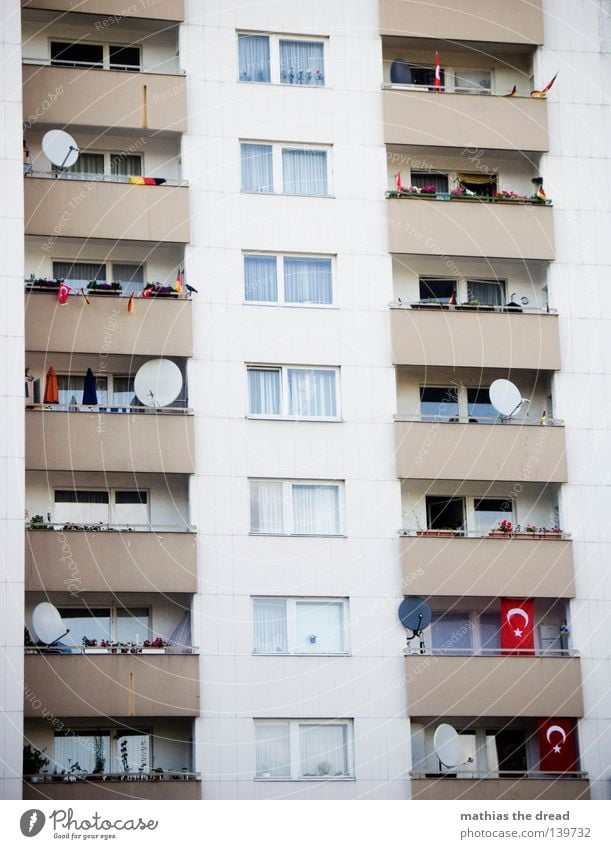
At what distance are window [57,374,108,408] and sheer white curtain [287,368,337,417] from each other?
422cm

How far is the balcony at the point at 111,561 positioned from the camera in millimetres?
43531

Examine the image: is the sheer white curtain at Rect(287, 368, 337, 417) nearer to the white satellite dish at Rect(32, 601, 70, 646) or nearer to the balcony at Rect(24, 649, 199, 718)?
the balcony at Rect(24, 649, 199, 718)

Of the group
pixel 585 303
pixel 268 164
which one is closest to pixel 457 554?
pixel 585 303

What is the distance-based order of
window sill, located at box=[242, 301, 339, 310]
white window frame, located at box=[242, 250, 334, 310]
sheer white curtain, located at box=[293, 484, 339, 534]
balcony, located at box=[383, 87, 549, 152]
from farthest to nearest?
balcony, located at box=[383, 87, 549, 152] < white window frame, located at box=[242, 250, 334, 310] < window sill, located at box=[242, 301, 339, 310] < sheer white curtain, located at box=[293, 484, 339, 534]

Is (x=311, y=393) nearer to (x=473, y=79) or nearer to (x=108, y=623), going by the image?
(x=108, y=623)

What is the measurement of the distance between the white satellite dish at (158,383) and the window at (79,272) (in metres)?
2.88

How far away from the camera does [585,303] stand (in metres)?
47.5

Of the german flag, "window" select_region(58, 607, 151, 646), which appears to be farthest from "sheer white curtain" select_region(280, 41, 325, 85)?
"window" select_region(58, 607, 151, 646)

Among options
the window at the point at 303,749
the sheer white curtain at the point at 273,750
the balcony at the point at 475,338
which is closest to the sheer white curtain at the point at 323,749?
the window at the point at 303,749

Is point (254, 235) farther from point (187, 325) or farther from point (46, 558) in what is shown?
point (46, 558)

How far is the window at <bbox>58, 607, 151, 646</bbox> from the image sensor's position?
4472cm

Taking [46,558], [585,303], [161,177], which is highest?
[161,177]

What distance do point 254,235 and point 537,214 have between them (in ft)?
22.0

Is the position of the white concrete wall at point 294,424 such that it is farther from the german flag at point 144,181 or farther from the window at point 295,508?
the german flag at point 144,181
